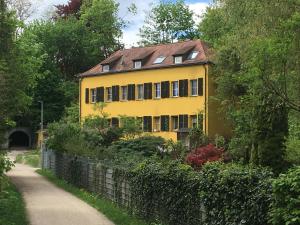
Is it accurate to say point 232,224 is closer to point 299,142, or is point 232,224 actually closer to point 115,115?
point 299,142

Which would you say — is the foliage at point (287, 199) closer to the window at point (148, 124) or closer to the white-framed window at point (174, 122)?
the white-framed window at point (174, 122)

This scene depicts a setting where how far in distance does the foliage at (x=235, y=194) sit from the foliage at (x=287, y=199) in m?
0.95

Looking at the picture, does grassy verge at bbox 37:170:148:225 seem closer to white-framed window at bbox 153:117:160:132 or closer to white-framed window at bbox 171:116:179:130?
white-framed window at bbox 171:116:179:130

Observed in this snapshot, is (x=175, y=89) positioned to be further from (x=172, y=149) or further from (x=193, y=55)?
(x=172, y=149)

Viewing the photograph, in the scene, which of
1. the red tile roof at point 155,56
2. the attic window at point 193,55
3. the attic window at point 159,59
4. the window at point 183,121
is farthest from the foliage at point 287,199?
the attic window at point 159,59

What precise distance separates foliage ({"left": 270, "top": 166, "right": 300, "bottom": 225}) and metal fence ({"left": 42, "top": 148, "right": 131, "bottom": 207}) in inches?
425

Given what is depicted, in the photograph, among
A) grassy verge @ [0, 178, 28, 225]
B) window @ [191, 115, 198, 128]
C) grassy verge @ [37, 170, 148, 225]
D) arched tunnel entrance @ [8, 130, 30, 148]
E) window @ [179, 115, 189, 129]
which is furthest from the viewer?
arched tunnel entrance @ [8, 130, 30, 148]

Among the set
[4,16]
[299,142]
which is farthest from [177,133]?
[299,142]

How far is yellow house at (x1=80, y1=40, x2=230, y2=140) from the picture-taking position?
180 ft

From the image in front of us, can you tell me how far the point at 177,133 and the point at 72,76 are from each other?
3843 centimetres

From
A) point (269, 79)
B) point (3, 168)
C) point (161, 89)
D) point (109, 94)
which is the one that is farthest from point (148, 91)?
point (3, 168)

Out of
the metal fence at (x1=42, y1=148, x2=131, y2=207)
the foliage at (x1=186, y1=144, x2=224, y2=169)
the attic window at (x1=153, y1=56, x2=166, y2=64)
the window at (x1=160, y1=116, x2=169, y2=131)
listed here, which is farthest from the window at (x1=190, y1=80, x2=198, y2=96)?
the foliage at (x1=186, y1=144, x2=224, y2=169)

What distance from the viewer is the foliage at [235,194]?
10641 mm

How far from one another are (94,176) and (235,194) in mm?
15135
